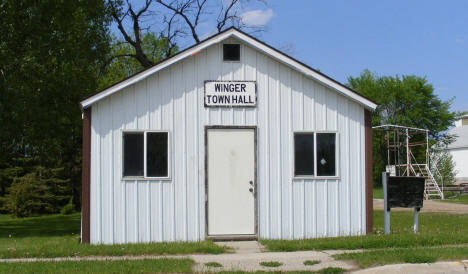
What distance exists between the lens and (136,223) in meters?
12.7

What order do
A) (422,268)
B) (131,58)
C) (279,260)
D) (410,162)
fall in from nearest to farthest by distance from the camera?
1. (422,268)
2. (279,260)
3. (410,162)
4. (131,58)

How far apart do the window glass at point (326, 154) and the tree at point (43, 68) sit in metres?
9.19

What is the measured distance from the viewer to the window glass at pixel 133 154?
12820mm

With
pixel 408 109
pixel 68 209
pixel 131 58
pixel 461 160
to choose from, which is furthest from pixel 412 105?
pixel 68 209

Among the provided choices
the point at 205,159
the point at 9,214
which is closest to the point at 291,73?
the point at 205,159

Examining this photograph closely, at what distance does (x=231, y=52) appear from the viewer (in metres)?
13.4

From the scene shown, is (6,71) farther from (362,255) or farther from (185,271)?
(362,255)

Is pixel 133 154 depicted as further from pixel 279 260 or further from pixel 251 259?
pixel 279 260

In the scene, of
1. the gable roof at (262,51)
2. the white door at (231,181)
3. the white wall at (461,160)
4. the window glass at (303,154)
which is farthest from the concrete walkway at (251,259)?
the white wall at (461,160)

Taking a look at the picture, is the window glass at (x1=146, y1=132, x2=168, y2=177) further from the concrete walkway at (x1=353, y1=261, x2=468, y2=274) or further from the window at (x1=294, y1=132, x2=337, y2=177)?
the concrete walkway at (x1=353, y1=261, x2=468, y2=274)

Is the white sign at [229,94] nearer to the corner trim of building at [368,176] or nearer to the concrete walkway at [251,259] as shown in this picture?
the corner trim of building at [368,176]

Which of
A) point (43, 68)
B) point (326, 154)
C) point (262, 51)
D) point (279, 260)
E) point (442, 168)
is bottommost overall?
point (279, 260)

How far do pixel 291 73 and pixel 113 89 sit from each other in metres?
4.08

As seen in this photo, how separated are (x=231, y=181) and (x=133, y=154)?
2279 millimetres
